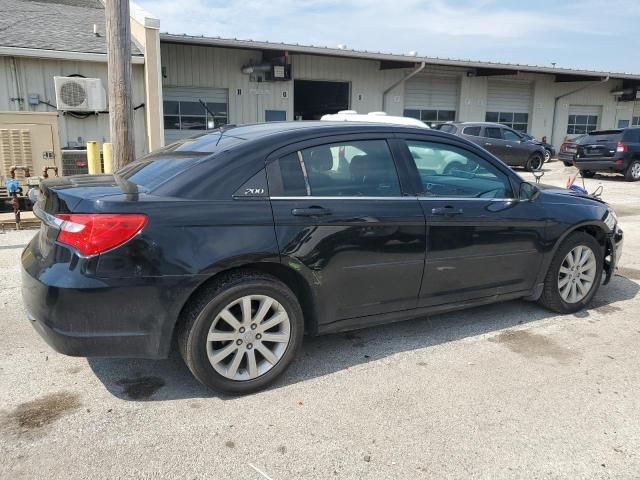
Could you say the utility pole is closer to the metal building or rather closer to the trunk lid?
the metal building

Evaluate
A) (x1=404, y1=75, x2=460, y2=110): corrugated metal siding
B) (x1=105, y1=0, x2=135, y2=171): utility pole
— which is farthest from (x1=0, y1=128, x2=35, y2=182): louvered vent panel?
(x1=404, y1=75, x2=460, y2=110): corrugated metal siding

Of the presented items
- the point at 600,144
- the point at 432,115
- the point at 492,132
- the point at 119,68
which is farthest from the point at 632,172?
the point at 119,68

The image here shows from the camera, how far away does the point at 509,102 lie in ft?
81.8

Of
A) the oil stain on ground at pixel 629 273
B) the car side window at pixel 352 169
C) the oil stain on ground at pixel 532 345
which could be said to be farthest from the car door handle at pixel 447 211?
the oil stain on ground at pixel 629 273

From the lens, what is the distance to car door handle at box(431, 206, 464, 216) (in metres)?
3.81

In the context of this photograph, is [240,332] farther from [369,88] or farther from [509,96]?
[509,96]

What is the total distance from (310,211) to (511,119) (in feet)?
79.5

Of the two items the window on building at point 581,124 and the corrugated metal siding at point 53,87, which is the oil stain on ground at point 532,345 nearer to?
the corrugated metal siding at point 53,87

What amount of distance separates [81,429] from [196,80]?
16.3 metres

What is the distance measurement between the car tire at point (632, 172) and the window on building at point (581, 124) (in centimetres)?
1106

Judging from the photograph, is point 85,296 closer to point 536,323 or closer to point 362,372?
point 362,372

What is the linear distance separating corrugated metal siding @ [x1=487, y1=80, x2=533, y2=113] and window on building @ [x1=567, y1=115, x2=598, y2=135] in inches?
123

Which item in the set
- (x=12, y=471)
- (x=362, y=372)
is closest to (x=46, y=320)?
(x=12, y=471)

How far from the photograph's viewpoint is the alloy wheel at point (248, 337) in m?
3.18
